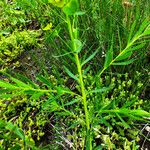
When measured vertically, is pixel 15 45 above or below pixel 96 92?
above

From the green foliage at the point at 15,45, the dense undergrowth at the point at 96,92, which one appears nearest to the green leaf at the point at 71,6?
the dense undergrowth at the point at 96,92

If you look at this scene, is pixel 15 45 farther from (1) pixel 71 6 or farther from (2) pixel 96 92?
(1) pixel 71 6

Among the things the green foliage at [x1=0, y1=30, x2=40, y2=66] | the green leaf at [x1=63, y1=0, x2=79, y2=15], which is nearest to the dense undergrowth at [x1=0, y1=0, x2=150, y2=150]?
the green foliage at [x1=0, y1=30, x2=40, y2=66]

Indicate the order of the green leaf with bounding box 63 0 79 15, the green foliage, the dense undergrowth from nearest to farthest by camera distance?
the green leaf with bounding box 63 0 79 15 → the dense undergrowth → the green foliage

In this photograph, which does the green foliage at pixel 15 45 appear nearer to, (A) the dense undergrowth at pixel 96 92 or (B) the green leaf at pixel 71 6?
(A) the dense undergrowth at pixel 96 92

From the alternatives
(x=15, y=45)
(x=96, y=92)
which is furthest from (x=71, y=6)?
(x=15, y=45)

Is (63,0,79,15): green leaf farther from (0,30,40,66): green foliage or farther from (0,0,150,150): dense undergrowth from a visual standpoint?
(0,30,40,66): green foliage

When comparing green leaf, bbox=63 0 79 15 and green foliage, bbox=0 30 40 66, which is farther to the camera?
green foliage, bbox=0 30 40 66

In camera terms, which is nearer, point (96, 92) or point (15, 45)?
point (96, 92)

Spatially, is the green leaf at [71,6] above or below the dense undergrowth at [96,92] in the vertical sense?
above

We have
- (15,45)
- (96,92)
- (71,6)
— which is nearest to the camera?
(71,6)

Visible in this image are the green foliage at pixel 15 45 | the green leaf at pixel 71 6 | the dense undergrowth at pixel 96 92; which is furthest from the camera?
the green foliage at pixel 15 45

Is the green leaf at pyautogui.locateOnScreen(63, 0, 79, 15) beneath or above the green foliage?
above

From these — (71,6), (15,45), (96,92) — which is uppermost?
(71,6)
